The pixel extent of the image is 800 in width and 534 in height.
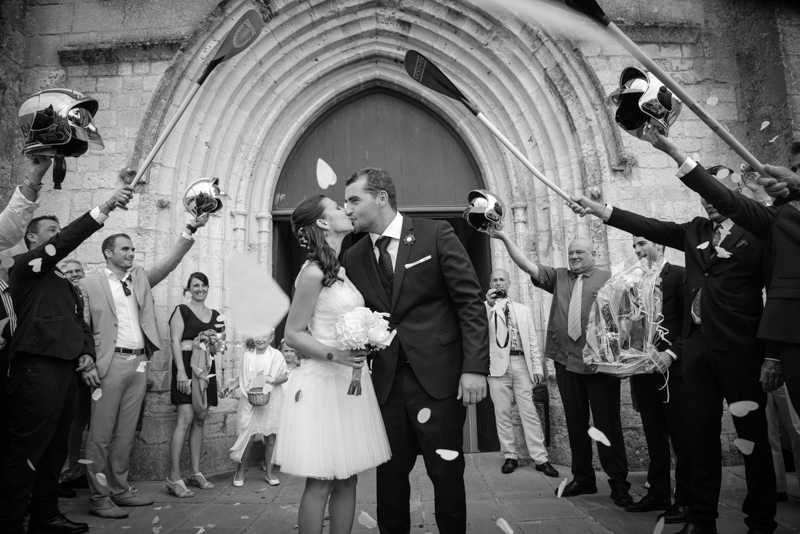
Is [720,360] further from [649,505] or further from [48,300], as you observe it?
[48,300]

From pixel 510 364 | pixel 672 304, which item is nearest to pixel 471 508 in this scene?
pixel 510 364

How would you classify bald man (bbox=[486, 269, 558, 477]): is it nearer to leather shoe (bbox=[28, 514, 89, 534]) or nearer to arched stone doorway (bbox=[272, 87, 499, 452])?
arched stone doorway (bbox=[272, 87, 499, 452])

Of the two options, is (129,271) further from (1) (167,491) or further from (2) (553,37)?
(2) (553,37)

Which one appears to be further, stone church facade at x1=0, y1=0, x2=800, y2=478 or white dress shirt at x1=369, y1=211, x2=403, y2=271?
stone church facade at x1=0, y1=0, x2=800, y2=478

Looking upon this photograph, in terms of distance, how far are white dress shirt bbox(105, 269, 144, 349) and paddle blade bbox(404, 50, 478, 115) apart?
310 cm

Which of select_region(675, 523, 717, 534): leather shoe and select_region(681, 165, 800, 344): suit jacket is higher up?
select_region(681, 165, 800, 344): suit jacket

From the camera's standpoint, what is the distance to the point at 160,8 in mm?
6500

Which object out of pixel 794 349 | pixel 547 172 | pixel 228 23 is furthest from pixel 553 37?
pixel 794 349

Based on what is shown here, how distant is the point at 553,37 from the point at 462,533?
18.2 feet

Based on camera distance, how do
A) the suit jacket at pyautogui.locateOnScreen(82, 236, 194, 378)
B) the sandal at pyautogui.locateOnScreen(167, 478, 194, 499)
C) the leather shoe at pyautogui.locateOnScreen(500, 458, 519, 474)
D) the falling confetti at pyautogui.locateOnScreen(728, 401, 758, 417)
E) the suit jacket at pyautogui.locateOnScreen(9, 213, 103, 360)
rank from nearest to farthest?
1. the falling confetti at pyautogui.locateOnScreen(728, 401, 758, 417)
2. the suit jacket at pyautogui.locateOnScreen(9, 213, 103, 360)
3. the suit jacket at pyautogui.locateOnScreen(82, 236, 194, 378)
4. the sandal at pyautogui.locateOnScreen(167, 478, 194, 499)
5. the leather shoe at pyautogui.locateOnScreen(500, 458, 519, 474)

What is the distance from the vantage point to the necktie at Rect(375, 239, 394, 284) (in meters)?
3.03

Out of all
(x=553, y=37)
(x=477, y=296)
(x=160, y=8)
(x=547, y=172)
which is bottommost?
(x=477, y=296)

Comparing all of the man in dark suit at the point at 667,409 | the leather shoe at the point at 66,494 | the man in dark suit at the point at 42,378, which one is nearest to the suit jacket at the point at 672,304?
the man in dark suit at the point at 667,409

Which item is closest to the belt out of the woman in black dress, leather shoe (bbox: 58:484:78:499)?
the woman in black dress
